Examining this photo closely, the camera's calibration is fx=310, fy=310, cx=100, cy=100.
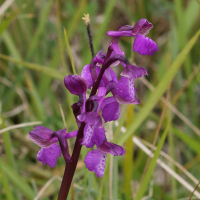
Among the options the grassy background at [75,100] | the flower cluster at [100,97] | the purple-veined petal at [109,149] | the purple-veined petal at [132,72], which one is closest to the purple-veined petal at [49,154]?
the flower cluster at [100,97]

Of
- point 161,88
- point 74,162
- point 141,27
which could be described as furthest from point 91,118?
point 161,88

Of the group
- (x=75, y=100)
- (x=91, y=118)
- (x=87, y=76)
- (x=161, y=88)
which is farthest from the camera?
(x=75, y=100)

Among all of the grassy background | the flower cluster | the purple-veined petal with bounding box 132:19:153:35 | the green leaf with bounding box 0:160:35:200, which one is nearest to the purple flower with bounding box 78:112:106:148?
the flower cluster

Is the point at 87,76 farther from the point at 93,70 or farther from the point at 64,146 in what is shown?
the point at 64,146

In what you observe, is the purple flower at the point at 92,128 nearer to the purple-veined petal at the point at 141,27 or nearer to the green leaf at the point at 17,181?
the purple-veined petal at the point at 141,27

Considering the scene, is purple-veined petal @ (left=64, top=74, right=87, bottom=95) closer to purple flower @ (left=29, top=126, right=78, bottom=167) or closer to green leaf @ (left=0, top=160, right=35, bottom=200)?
purple flower @ (left=29, top=126, right=78, bottom=167)

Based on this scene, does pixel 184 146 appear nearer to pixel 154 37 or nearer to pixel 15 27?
pixel 154 37

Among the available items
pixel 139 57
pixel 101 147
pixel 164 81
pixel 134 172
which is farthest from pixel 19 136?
pixel 139 57
